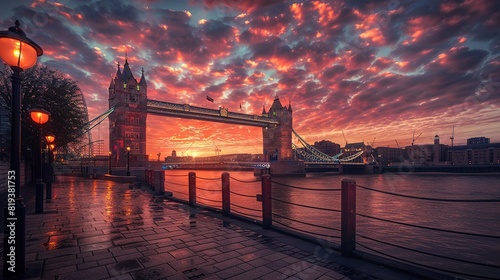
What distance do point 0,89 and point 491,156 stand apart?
187m

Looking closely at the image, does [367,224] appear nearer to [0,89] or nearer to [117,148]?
[0,89]

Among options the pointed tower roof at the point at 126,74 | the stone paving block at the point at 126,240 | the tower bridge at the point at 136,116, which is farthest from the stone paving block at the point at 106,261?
the pointed tower roof at the point at 126,74

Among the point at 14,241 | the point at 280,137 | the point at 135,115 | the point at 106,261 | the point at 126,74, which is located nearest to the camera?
the point at 14,241

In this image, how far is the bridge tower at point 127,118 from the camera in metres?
66.0

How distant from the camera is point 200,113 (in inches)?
3280

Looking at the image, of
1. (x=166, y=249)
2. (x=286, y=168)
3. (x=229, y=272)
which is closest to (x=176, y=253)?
(x=166, y=249)

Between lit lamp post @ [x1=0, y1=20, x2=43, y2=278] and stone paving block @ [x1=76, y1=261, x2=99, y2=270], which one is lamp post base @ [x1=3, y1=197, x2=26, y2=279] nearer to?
lit lamp post @ [x1=0, y1=20, x2=43, y2=278]

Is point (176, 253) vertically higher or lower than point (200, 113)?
lower

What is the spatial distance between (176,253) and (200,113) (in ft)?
265

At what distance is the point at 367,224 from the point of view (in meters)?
13.3

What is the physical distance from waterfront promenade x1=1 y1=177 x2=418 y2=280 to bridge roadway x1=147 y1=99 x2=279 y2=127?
242 ft

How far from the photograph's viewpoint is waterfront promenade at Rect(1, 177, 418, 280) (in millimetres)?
3773

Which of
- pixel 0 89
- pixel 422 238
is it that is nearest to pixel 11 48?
pixel 422 238

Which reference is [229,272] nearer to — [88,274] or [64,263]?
[88,274]
